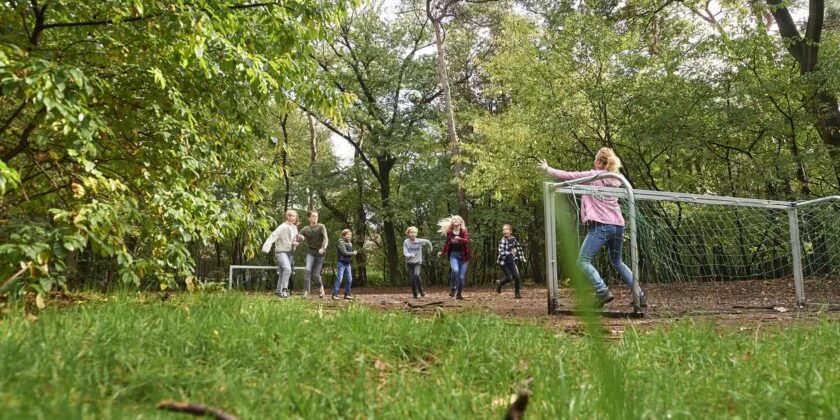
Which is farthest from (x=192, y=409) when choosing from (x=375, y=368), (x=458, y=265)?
(x=458, y=265)

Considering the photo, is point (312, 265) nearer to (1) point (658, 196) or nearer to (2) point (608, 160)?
(2) point (608, 160)

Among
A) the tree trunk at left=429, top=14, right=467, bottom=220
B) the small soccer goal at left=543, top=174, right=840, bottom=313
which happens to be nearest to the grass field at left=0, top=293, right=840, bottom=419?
the small soccer goal at left=543, top=174, right=840, bottom=313

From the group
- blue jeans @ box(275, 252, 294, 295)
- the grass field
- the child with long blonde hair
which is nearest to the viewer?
the grass field

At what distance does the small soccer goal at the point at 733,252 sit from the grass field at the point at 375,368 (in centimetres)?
367

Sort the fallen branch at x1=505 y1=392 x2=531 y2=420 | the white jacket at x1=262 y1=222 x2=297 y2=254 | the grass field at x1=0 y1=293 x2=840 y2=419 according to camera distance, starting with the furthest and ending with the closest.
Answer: the white jacket at x1=262 y1=222 x2=297 y2=254, the grass field at x1=0 y1=293 x2=840 y2=419, the fallen branch at x1=505 y1=392 x2=531 y2=420

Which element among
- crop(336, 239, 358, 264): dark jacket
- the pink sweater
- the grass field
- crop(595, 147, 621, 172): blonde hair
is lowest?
the grass field

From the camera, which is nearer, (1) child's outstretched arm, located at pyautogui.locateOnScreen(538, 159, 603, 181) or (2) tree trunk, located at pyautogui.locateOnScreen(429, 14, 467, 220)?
(1) child's outstretched arm, located at pyautogui.locateOnScreen(538, 159, 603, 181)

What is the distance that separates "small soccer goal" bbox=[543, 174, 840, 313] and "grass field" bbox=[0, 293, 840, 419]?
3669 millimetres

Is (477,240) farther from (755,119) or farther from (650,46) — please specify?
(755,119)

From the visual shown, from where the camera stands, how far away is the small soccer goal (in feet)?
25.1

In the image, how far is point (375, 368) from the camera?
2684 mm

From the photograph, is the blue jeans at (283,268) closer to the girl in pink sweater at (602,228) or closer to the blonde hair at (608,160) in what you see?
the girl in pink sweater at (602,228)

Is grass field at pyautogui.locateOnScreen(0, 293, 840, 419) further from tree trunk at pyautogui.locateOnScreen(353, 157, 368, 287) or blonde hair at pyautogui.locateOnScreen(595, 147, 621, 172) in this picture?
tree trunk at pyautogui.locateOnScreen(353, 157, 368, 287)

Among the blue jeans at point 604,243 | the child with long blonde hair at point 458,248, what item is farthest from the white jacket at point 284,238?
the blue jeans at point 604,243
